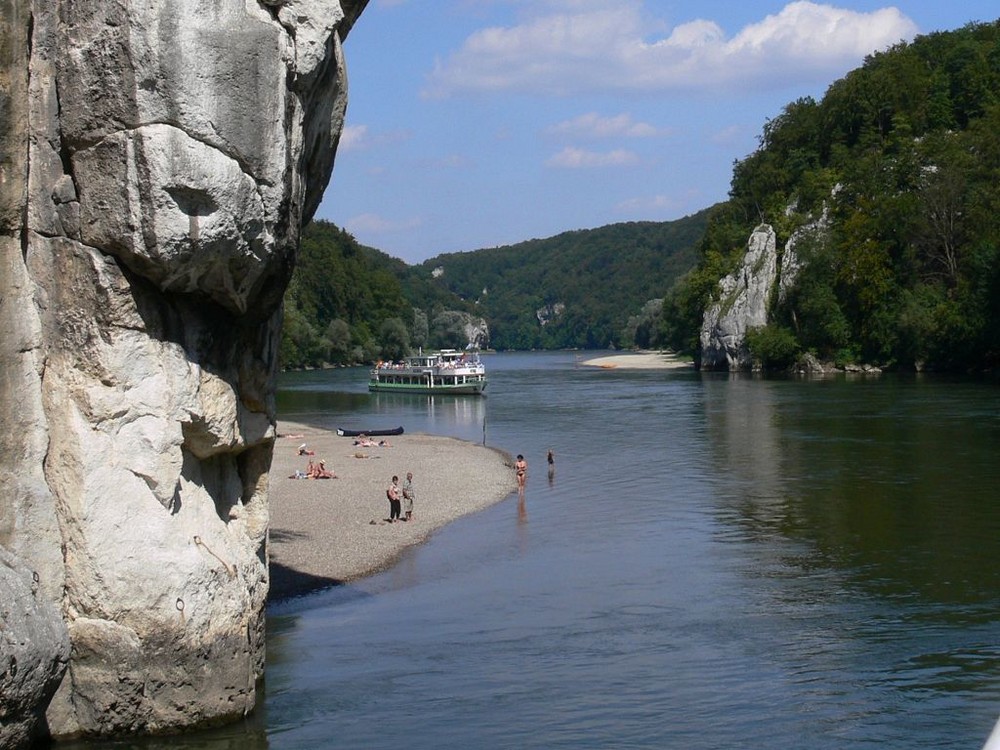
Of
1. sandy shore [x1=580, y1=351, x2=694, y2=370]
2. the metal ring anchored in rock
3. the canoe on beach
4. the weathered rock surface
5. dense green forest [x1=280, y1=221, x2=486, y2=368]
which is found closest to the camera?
the weathered rock surface

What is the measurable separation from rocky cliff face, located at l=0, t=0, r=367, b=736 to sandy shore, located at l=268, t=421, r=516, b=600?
9.71m

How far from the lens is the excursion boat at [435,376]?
3949 inches

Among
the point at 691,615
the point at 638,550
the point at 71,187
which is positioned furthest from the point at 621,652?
the point at 71,187

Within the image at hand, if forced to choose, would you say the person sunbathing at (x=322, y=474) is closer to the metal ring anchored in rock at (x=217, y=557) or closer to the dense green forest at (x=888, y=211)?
the metal ring anchored in rock at (x=217, y=557)

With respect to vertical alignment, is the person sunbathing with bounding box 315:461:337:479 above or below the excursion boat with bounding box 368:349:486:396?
below

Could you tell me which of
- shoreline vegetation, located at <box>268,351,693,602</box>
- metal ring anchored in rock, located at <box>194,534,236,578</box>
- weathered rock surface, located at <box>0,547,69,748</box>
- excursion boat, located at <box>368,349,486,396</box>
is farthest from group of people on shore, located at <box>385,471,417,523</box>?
excursion boat, located at <box>368,349,486,396</box>

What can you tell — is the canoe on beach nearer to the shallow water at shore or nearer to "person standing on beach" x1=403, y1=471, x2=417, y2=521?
the shallow water at shore

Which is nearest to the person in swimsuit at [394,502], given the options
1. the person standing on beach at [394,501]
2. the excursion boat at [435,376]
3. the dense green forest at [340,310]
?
the person standing on beach at [394,501]

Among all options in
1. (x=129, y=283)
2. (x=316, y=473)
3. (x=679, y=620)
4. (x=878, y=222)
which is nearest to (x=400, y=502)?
(x=316, y=473)

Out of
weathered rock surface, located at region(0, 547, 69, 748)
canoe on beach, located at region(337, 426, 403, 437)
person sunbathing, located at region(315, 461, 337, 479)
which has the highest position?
weathered rock surface, located at region(0, 547, 69, 748)

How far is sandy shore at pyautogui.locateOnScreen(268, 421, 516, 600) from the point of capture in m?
28.1

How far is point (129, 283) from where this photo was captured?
15.0 metres

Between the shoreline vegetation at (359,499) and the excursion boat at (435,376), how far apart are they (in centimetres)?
3799

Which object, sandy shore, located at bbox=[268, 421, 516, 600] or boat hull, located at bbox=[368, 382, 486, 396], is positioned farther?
boat hull, located at bbox=[368, 382, 486, 396]
